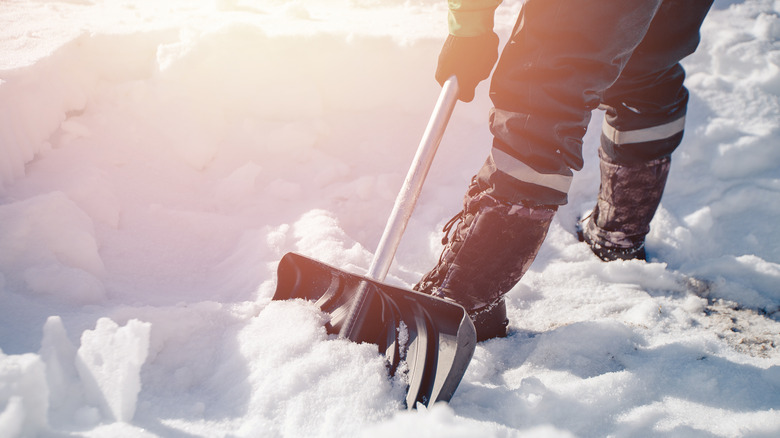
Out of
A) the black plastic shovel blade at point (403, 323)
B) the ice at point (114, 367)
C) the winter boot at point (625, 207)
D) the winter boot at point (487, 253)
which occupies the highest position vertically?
the winter boot at point (625, 207)

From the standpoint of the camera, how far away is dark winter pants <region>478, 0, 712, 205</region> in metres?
0.92

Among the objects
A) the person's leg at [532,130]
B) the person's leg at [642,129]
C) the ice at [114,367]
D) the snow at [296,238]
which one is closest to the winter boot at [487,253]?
the person's leg at [532,130]

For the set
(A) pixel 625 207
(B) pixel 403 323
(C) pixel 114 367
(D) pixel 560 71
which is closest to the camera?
(C) pixel 114 367

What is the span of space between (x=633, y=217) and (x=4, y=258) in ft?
6.57

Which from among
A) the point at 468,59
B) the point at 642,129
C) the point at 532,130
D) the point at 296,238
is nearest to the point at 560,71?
the point at 532,130

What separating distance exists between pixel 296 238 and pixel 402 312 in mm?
668

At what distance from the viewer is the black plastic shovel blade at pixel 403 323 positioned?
92 centimetres

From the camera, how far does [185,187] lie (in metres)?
1.79

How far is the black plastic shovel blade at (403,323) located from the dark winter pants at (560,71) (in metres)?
Answer: 0.35

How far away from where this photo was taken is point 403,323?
106cm

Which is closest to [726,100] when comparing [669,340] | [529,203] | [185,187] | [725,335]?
[725,335]

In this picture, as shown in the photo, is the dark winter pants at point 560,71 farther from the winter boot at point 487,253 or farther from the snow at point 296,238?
the snow at point 296,238

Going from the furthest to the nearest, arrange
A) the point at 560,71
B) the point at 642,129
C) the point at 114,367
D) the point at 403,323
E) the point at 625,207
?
the point at 625,207
the point at 642,129
the point at 403,323
the point at 560,71
the point at 114,367

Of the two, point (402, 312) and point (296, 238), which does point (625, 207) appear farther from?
point (296, 238)
